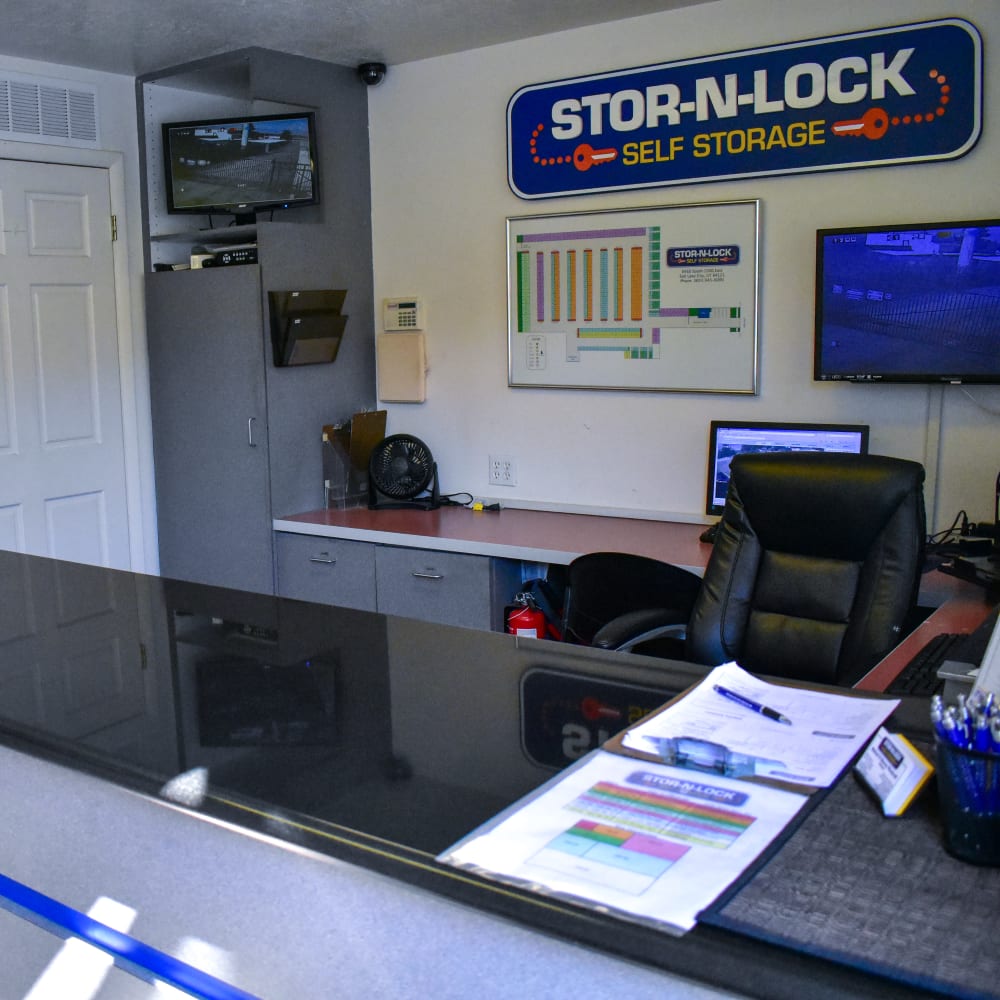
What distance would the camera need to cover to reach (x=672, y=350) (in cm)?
407

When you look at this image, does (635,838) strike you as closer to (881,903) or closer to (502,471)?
(881,903)

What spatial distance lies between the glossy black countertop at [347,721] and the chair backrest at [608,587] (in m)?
1.17

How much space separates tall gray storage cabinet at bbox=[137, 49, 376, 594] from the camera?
444cm

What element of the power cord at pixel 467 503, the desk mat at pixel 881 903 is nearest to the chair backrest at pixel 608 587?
the power cord at pixel 467 503

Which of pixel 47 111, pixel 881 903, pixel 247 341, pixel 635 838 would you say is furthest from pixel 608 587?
pixel 47 111

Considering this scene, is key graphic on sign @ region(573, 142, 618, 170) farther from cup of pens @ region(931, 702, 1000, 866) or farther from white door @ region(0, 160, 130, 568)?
cup of pens @ region(931, 702, 1000, 866)

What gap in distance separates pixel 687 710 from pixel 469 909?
0.53 m

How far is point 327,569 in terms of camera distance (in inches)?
172

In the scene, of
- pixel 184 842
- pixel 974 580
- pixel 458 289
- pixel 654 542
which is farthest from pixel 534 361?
pixel 184 842

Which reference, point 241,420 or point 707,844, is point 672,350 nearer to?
point 241,420

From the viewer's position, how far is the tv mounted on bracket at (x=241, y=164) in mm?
4430

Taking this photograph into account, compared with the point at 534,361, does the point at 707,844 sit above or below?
below

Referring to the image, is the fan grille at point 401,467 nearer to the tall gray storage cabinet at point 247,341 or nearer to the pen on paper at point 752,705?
the tall gray storage cabinet at point 247,341

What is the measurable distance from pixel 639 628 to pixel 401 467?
1940mm
